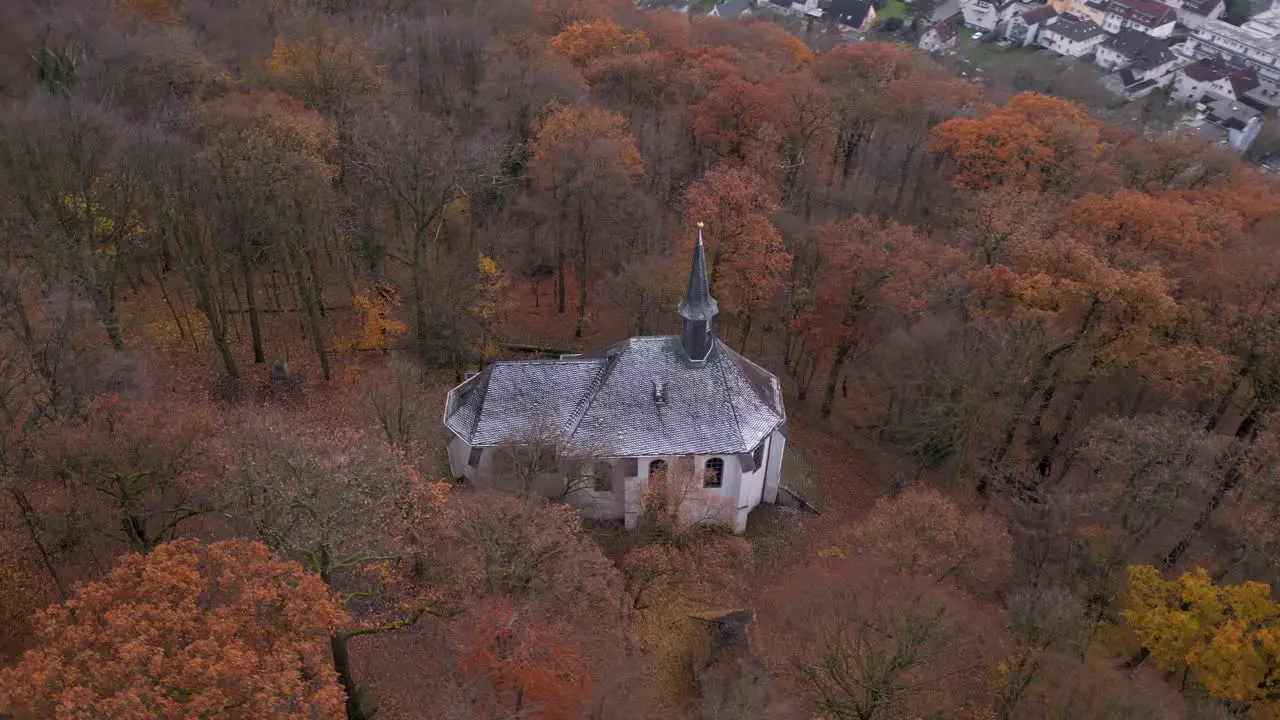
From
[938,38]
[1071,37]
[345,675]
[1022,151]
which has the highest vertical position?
[1022,151]

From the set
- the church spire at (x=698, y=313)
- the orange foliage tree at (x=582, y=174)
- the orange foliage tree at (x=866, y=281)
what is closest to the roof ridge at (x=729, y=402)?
the church spire at (x=698, y=313)

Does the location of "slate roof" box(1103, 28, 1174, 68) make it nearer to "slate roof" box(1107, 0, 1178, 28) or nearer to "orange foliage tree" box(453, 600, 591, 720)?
"slate roof" box(1107, 0, 1178, 28)

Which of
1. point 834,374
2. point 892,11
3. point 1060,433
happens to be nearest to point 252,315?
point 834,374

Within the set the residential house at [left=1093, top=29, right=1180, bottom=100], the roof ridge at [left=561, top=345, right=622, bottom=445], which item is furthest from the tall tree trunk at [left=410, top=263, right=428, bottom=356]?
the residential house at [left=1093, top=29, right=1180, bottom=100]

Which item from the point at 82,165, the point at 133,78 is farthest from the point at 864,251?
the point at 133,78

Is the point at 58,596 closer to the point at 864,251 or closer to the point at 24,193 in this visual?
the point at 24,193

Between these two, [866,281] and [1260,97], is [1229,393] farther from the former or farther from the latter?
[1260,97]

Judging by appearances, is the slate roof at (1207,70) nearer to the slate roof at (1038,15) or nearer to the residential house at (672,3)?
the slate roof at (1038,15)
